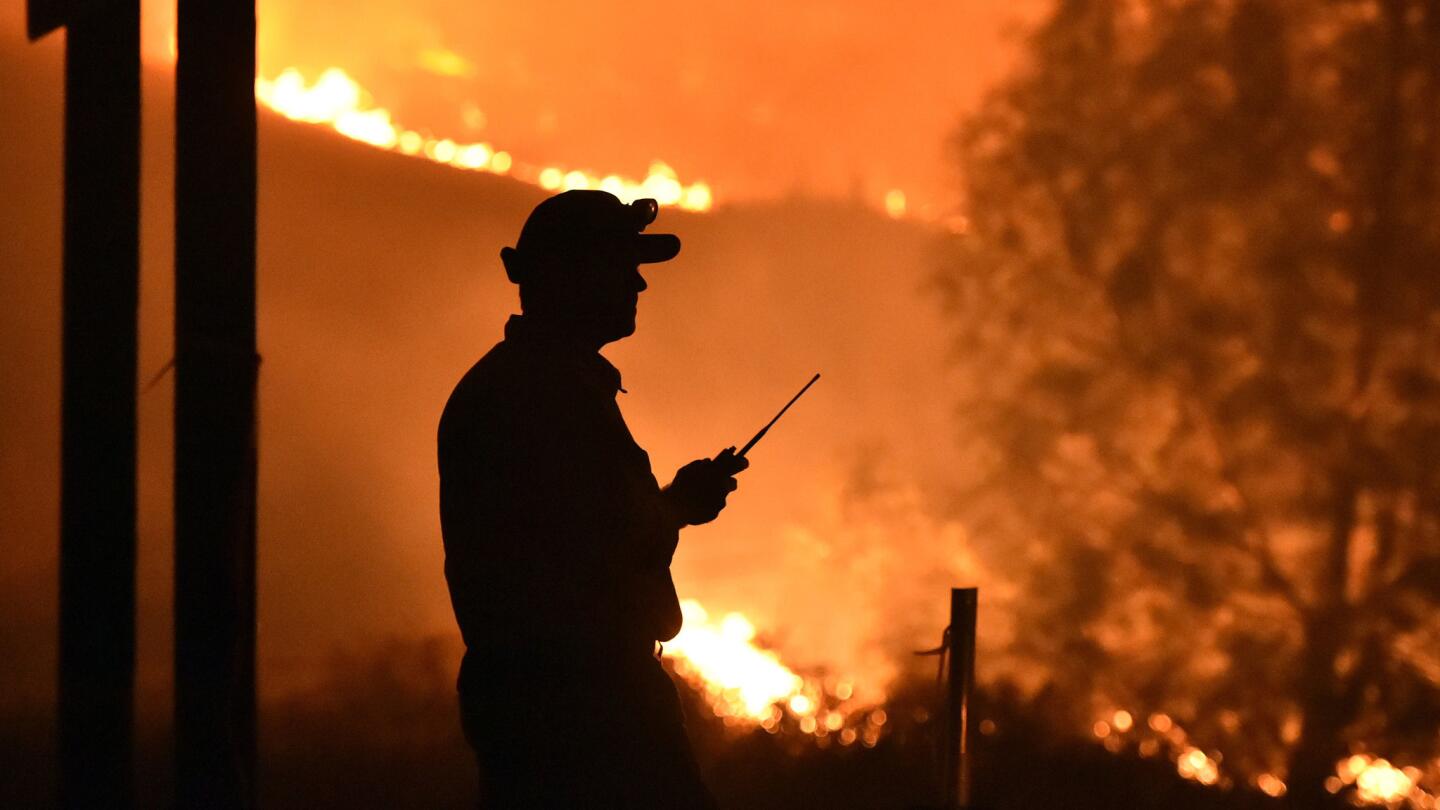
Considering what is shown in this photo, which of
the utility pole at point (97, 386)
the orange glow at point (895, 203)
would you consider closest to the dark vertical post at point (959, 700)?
the utility pole at point (97, 386)

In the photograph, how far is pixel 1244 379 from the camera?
29.9 ft

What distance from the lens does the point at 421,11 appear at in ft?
26.2

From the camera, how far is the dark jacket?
Answer: 242 centimetres

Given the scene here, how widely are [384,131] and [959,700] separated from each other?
5.94 metres

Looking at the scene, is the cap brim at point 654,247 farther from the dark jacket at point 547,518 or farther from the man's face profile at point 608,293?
the dark jacket at point 547,518

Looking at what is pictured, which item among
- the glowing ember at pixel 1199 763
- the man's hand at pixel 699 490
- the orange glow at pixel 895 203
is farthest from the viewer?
the orange glow at pixel 895 203

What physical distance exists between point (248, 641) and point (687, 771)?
0.99 m

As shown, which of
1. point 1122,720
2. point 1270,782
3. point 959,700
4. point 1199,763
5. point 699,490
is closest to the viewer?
point 699,490

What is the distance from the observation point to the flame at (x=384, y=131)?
7.54 meters

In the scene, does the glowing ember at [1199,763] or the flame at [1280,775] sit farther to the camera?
the glowing ember at [1199,763]

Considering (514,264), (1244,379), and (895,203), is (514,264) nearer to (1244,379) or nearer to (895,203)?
(1244,379)

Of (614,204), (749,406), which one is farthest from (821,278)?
(614,204)

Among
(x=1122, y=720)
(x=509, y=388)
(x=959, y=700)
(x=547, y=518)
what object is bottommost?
(x=959, y=700)

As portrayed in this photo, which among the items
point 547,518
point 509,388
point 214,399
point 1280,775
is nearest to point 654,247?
point 509,388
